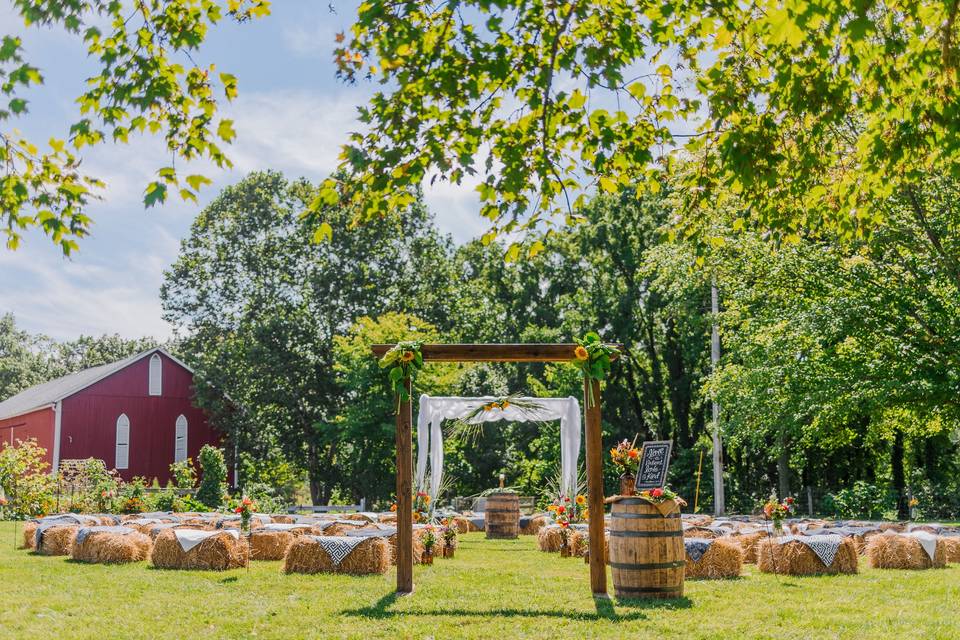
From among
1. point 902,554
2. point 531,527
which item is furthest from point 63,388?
point 902,554

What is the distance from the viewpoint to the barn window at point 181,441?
121 ft

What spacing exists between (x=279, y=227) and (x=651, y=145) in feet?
113

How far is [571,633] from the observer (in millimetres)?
7547

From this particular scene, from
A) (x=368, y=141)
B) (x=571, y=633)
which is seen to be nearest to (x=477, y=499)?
(x=571, y=633)

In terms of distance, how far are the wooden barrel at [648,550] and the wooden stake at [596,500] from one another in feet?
1.45

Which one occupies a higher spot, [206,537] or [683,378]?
[683,378]

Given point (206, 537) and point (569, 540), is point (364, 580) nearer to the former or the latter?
point (206, 537)

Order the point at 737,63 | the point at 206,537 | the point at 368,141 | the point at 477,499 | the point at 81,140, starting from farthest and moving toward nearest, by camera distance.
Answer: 1. the point at 477,499
2. the point at 206,537
3. the point at 737,63
4. the point at 81,140
5. the point at 368,141

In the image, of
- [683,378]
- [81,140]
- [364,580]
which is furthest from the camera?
[683,378]

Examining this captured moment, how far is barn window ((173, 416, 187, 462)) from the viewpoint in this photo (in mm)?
36812

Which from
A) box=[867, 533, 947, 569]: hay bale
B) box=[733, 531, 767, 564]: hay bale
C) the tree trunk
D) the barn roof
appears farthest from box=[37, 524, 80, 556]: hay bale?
the tree trunk

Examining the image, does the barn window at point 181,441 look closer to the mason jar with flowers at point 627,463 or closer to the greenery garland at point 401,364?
the greenery garland at point 401,364

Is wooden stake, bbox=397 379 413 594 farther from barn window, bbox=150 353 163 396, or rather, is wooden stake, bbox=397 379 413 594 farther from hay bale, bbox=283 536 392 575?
barn window, bbox=150 353 163 396

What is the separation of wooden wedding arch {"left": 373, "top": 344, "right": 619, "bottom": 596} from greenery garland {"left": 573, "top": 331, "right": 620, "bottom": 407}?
5 centimetres
